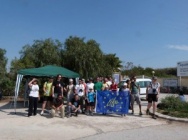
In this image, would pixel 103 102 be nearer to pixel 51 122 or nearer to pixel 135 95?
pixel 135 95

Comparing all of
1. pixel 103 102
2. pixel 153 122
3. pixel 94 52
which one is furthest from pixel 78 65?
pixel 153 122

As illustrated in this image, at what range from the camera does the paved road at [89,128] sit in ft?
31.1

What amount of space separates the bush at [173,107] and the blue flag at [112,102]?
2188mm

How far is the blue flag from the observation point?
14.1 meters

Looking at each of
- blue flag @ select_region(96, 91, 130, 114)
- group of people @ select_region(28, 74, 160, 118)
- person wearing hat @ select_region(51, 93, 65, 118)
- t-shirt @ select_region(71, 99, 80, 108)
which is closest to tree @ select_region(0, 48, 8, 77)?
group of people @ select_region(28, 74, 160, 118)

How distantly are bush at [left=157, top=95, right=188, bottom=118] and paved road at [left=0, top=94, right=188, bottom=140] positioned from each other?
1552 mm

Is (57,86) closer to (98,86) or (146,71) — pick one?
(98,86)

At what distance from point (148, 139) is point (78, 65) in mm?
19542

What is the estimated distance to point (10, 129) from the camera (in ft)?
33.8

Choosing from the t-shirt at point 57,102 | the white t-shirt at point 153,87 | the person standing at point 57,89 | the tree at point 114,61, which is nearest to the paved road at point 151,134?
the white t-shirt at point 153,87

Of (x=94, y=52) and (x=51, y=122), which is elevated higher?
(x=94, y=52)

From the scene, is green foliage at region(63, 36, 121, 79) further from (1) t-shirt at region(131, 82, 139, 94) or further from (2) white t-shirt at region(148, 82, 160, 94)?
(2) white t-shirt at region(148, 82, 160, 94)

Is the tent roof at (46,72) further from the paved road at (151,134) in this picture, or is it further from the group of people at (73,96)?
the paved road at (151,134)

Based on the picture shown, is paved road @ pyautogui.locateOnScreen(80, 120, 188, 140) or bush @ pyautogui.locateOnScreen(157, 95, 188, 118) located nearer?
paved road @ pyautogui.locateOnScreen(80, 120, 188, 140)
